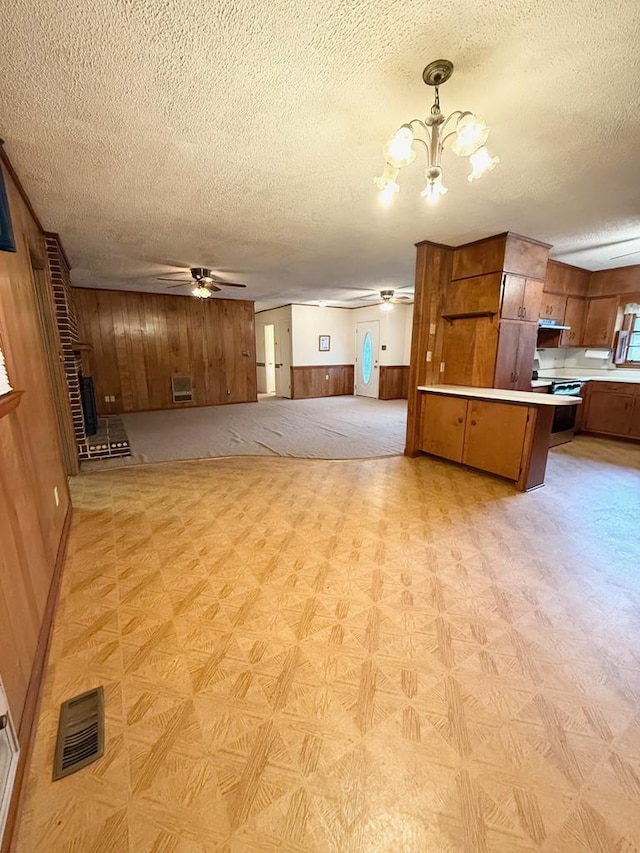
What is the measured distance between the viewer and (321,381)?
9.29m

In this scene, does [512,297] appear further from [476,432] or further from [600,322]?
[600,322]

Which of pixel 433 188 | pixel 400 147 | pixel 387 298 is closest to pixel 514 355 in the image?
pixel 433 188

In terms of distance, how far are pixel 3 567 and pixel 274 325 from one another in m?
9.07

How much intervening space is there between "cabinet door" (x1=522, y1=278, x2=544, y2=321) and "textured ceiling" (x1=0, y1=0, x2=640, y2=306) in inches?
23.6

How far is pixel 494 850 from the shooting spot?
Result: 906 mm

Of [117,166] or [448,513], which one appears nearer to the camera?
[117,166]

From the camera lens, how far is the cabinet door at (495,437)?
3.25 m

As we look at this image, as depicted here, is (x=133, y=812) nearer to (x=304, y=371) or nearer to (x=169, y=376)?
(x=169, y=376)

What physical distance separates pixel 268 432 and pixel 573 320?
5025mm

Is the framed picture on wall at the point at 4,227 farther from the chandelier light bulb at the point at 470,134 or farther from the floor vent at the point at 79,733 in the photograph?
the chandelier light bulb at the point at 470,134

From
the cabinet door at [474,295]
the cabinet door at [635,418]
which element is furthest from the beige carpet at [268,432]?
the cabinet door at [635,418]

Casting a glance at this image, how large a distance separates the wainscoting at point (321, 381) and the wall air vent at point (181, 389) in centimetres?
250

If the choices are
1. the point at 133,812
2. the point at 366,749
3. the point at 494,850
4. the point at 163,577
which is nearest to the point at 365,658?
the point at 366,749

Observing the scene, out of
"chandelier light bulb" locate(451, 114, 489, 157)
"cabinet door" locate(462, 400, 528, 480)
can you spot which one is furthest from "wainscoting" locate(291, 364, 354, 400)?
"chandelier light bulb" locate(451, 114, 489, 157)
